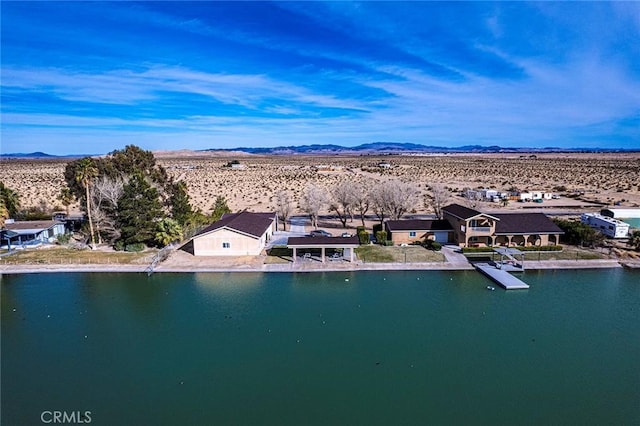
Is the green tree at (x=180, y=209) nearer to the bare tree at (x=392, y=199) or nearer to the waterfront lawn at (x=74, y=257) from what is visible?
the waterfront lawn at (x=74, y=257)

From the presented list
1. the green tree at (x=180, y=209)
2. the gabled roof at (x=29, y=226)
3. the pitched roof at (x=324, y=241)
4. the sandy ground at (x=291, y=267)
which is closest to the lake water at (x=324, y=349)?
the sandy ground at (x=291, y=267)

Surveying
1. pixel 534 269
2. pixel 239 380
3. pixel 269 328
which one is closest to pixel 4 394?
pixel 239 380

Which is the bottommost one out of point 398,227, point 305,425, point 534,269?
point 305,425

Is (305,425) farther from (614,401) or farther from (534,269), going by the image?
(534,269)

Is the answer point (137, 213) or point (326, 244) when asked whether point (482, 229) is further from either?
point (137, 213)

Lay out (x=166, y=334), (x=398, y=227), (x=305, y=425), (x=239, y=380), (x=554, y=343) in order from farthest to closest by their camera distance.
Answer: (x=398, y=227), (x=166, y=334), (x=554, y=343), (x=239, y=380), (x=305, y=425)
